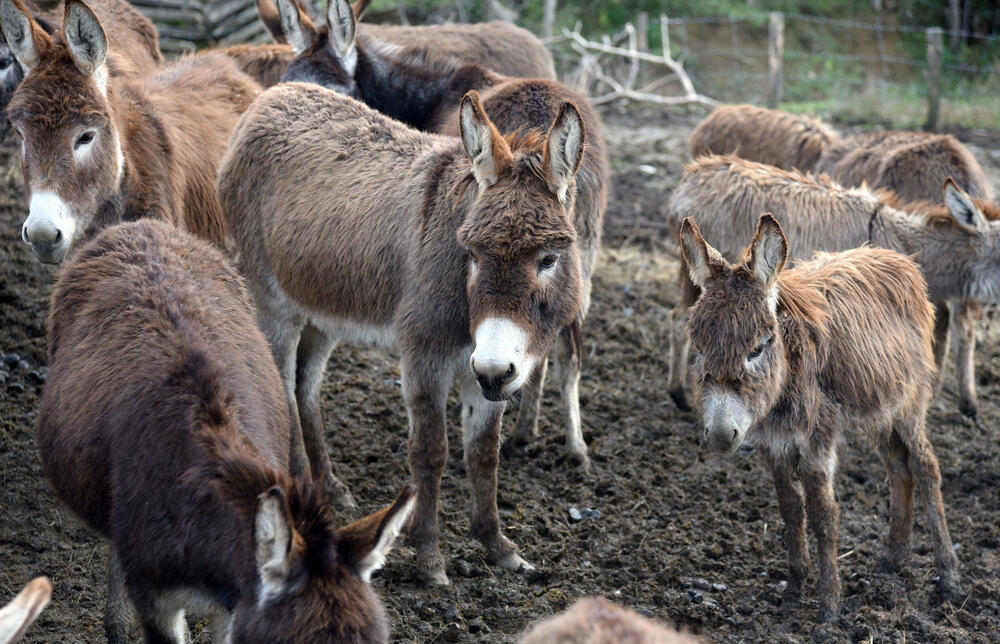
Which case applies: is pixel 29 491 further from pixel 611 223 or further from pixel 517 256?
pixel 611 223

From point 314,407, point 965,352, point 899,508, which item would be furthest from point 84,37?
point 965,352

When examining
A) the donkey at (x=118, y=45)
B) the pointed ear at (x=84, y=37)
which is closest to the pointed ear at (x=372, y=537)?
the pointed ear at (x=84, y=37)

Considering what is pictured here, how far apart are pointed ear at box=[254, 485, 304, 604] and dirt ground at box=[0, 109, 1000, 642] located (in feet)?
5.20

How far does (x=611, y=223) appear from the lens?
921 cm

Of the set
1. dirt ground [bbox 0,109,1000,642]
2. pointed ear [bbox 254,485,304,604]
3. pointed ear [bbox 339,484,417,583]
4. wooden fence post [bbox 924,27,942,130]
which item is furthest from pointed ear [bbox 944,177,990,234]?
wooden fence post [bbox 924,27,942,130]

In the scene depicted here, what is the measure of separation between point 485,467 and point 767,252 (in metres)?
1.59

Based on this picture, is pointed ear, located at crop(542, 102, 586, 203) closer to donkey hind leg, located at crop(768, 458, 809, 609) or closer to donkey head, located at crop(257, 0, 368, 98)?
donkey hind leg, located at crop(768, 458, 809, 609)

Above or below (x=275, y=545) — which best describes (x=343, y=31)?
above

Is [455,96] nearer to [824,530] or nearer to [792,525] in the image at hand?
[792,525]

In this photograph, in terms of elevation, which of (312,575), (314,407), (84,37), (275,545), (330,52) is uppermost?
(84,37)

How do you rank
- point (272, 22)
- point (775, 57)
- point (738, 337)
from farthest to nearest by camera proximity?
1. point (775, 57)
2. point (272, 22)
3. point (738, 337)

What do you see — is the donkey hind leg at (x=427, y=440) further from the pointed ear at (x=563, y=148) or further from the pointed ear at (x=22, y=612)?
the pointed ear at (x=22, y=612)

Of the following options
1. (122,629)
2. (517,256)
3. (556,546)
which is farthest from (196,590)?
(556,546)

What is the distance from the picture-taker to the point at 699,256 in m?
4.05
